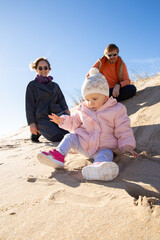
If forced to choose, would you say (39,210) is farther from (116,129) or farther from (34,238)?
(116,129)

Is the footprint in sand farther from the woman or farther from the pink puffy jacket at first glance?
the woman

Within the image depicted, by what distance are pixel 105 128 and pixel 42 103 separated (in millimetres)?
2257

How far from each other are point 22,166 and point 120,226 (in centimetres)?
172

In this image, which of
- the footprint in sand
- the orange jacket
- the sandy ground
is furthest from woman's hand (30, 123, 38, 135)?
the footprint in sand

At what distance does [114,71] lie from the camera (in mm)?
4824

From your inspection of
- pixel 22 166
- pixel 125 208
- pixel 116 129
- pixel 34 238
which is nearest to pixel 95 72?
pixel 116 129

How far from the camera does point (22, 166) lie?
248 centimetres

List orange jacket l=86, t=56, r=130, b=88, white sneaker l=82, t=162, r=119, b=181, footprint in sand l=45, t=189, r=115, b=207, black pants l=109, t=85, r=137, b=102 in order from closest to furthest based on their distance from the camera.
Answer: footprint in sand l=45, t=189, r=115, b=207, white sneaker l=82, t=162, r=119, b=181, orange jacket l=86, t=56, r=130, b=88, black pants l=109, t=85, r=137, b=102

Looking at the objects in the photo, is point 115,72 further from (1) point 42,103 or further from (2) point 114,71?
(1) point 42,103

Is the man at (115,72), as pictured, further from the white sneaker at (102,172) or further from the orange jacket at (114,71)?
the white sneaker at (102,172)

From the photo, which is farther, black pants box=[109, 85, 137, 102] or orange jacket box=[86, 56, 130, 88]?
black pants box=[109, 85, 137, 102]

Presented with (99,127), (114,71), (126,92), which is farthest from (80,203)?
(114,71)

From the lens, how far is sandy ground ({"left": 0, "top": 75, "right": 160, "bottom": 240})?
1.01 m

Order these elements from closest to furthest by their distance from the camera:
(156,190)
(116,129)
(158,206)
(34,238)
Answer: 1. (34,238)
2. (158,206)
3. (156,190)
4. (116,129)
